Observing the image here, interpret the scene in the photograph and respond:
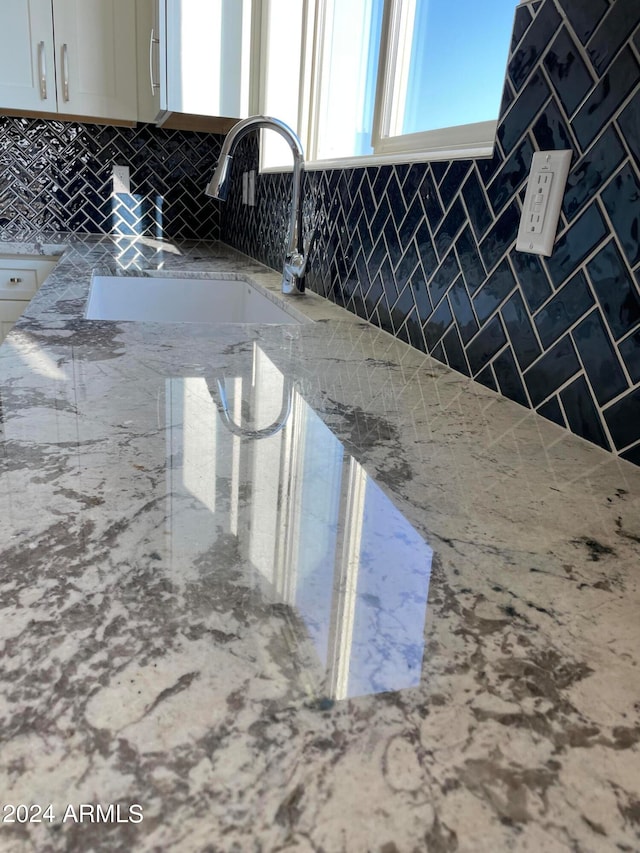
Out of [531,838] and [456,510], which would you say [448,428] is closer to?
[456,510]

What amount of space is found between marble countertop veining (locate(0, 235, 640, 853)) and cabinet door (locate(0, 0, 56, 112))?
7.50ft

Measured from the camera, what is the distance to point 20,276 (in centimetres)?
244

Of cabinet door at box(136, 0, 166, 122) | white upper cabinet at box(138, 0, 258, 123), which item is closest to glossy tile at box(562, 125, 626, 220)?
white upper cabinet at box(138, 0, 258, 123)

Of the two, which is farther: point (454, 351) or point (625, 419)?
point (454, 351)

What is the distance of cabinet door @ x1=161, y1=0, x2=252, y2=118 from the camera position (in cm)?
212

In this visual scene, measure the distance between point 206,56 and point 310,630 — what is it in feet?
7.53

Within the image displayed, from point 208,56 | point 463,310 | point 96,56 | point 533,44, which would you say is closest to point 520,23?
point 533,44

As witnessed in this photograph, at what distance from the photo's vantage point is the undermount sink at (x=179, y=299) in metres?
1.82

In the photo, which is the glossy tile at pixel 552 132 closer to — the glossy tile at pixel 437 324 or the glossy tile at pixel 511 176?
the glossy tile at pixel 511 176

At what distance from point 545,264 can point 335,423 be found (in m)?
0.35

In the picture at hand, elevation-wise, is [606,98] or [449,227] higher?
[606,98]

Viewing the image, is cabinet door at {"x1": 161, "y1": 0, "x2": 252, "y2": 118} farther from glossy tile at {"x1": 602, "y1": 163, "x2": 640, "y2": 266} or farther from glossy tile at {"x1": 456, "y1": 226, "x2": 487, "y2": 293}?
glossy tile at {"x1": 602, "y1": 163, "x2": 640, "y2": 266}

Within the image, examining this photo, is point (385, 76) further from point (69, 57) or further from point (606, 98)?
point (69, 57)

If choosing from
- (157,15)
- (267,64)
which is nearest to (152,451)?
(267,64)
